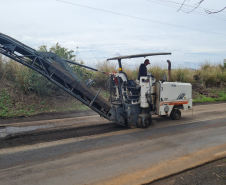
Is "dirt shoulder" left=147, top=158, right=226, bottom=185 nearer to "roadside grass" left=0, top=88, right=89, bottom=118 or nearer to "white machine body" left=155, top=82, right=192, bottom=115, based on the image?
"white machine body" left=155, top=82, right=192, bottom=115

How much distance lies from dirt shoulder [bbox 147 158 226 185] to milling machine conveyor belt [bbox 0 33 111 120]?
149 inches

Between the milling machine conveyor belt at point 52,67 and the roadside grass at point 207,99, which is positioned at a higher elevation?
the milling machine conveyor belt at point 52,67

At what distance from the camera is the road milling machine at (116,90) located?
6973mm

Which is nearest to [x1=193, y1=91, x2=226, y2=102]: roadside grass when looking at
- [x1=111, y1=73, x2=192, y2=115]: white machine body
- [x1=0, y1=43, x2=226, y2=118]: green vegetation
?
[x1=0, y1=43, x2=226, y2=118]: green vegetation

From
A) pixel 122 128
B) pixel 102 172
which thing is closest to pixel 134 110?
pixel 122 128

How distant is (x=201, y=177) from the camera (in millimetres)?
4422

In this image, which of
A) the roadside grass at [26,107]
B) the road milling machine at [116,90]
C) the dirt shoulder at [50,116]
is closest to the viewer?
the road milling machine at [116,90]

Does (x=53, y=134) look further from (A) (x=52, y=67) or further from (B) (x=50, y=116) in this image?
(B) (x=50, y=116)

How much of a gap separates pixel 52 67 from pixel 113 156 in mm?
3486

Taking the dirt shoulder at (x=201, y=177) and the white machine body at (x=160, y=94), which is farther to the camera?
the white machine body at (x=160, y=94)

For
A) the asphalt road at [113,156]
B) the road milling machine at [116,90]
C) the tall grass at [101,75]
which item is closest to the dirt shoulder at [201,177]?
the asphalt road at [113,156]

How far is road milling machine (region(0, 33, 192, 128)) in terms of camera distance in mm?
6973

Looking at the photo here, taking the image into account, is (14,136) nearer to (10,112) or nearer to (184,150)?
(10,112)

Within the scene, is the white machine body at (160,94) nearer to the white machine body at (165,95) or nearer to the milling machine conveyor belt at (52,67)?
the white machine body at (165,95)
